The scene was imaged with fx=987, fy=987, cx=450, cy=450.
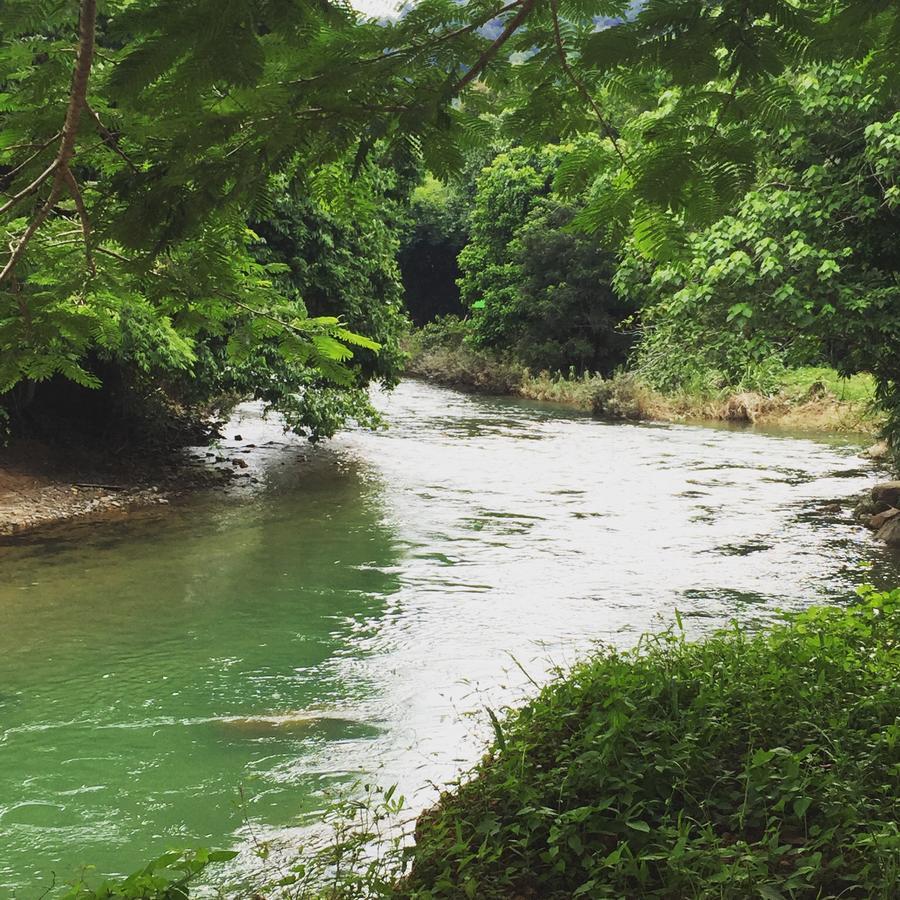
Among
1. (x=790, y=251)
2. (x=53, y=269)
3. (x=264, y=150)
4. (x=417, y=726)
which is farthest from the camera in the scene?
(x=790, y=251)

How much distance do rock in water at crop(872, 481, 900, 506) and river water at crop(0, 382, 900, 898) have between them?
566 millimetres

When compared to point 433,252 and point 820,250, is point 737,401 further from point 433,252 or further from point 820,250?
point 433,252

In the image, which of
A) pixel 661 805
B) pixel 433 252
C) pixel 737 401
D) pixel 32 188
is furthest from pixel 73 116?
pixel 433 252

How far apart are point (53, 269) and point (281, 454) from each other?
44.2 feet

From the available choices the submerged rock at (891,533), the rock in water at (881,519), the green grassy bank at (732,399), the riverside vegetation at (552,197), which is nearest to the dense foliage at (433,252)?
the green grassy bank at (732,399)

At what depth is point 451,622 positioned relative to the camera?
8273mm

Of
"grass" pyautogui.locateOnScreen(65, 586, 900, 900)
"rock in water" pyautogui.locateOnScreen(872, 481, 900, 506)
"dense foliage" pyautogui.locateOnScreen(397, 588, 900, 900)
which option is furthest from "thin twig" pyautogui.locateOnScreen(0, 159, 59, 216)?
"rock in water" pyautogui.locateOnScreen(872, 481, 900, 506)

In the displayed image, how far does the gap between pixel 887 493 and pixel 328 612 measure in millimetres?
7526

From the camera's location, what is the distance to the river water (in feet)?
17.4

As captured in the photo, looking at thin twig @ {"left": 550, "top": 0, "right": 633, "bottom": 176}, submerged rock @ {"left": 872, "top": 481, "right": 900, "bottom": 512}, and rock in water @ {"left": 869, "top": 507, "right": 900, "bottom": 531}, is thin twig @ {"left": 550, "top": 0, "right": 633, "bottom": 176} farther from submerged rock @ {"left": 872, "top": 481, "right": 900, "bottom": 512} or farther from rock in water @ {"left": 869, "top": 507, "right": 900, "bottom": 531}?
submerged rock @ {"left": 872, "top": 481, "right": 900, "bottom": 512}

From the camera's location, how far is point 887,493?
40.4 feet

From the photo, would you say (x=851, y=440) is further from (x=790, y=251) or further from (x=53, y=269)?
(x=53, y=269)

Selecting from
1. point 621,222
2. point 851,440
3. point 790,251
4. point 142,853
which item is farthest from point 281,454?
point 621,222

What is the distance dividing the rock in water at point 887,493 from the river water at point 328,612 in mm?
566
